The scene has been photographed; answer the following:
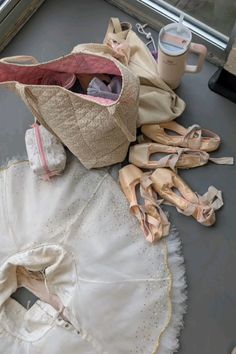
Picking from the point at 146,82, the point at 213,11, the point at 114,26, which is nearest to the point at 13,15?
the point at 114,26

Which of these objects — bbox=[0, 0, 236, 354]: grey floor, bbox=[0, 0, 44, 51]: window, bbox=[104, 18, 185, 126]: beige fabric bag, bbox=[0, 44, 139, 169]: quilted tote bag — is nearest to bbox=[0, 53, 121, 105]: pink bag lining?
bbox=[0, 44, 139, 169]: quilted tote bag

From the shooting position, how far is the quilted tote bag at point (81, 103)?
42.0 inches

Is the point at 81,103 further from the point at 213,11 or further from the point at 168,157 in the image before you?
the point at 213,11

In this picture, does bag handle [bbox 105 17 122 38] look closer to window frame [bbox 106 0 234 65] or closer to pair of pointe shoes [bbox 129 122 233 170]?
window frame [bbox 106 0 234 65]

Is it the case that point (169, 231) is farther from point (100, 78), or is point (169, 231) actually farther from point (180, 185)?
point (100, 78)

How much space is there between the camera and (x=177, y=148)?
1.25 meters

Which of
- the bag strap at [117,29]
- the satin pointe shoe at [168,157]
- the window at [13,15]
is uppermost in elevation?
the window at [13,15]

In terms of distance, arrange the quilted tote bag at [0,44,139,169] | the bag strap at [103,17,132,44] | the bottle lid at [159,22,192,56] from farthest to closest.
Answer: the bag strap at [103,17,132,44] → the bottle lid at [159,22,192,56] → the quilted tote bag at [0,44,139,169]

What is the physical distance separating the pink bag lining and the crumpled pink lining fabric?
0.75 ft

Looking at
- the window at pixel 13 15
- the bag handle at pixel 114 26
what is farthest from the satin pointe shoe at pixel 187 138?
the window at pixel 13 15

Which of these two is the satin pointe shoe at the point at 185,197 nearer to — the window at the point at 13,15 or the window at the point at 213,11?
the window at the point at 213,11

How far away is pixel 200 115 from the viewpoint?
4.31ft

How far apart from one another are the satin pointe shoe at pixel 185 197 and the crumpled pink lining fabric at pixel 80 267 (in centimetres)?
10

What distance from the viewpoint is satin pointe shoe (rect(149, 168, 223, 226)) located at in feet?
3.95
